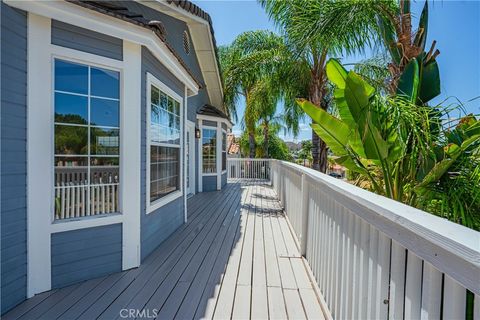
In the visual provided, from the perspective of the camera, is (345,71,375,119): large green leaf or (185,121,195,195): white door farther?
(185,121,195,195): white door

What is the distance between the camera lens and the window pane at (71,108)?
296cm

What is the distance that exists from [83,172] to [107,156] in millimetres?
319

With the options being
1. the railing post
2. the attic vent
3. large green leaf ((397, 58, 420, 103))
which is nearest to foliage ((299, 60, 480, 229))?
large green leaf ((397, 58, 420, 103))

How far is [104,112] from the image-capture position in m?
3.28

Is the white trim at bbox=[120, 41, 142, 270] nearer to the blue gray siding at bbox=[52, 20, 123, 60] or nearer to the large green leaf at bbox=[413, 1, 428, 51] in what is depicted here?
the blue gray siding at bbox=[52, 20, 123, 60]

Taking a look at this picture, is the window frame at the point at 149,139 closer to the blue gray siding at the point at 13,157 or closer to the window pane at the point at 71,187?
the window pane at the point at 71,187

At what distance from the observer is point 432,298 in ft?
3.43

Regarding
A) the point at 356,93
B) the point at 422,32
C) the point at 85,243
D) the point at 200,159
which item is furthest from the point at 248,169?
the point at 356,93

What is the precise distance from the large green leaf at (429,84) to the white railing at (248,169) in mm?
11310

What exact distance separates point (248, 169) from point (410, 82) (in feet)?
38.5

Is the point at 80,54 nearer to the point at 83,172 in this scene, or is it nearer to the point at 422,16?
the point at 83,172

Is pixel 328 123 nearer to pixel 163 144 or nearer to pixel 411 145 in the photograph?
pixel 411 145

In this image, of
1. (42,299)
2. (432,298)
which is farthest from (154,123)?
(432,298)

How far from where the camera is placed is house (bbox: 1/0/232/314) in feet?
8.56
